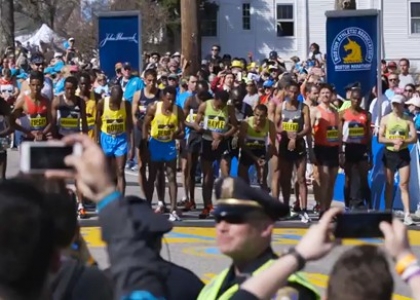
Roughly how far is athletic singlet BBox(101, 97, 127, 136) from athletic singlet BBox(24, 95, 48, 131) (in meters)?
0.77

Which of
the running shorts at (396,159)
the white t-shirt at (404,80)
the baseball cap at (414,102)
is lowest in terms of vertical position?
the running shorts at (396,159)

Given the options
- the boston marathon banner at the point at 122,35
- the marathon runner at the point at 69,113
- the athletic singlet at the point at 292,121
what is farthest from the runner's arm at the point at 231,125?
the boston marathon banner at the point at 122,35

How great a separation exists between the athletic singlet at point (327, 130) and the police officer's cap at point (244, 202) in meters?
10.4

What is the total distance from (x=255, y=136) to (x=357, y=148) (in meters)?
1.37

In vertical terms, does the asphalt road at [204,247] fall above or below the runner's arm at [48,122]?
below

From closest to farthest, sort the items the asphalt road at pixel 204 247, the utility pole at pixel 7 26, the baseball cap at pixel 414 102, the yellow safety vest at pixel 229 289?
the yellow safety vest at pixel 229 289
the asphalt road at pixel 204 247
the baseball cap at pixel 414 102
the utility pole at pixel 7 26

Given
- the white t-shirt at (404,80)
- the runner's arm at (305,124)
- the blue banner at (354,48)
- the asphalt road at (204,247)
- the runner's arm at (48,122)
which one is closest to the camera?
the asphalt road at (204,247)

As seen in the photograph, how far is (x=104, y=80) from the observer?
68.5 feet

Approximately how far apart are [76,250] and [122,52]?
15.0 m

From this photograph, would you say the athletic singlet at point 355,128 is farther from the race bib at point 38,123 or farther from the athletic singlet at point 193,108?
the race bib at point 38,123

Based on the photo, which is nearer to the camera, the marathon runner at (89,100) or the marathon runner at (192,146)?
the marathon runner at (89,100)

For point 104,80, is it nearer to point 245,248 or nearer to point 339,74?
point 339,74

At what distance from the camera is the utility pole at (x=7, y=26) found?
36.0 meters

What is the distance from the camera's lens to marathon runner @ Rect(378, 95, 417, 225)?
14930mm
